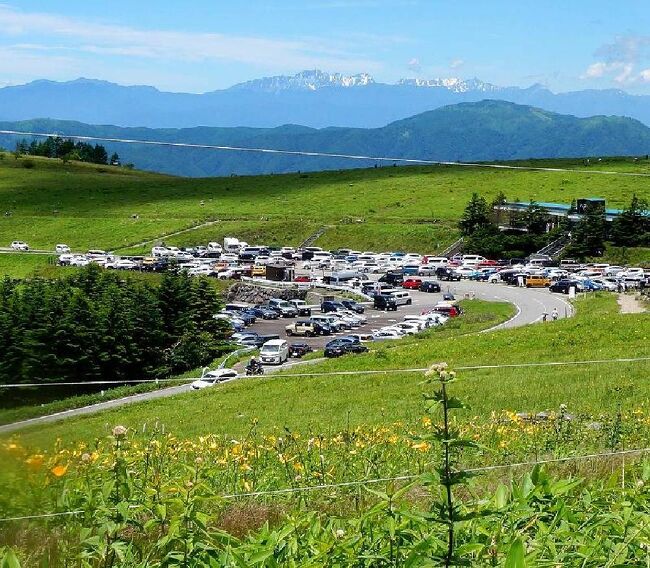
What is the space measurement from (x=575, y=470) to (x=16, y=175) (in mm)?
111423

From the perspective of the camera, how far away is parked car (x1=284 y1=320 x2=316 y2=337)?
51938 mm

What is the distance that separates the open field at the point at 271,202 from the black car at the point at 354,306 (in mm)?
28339

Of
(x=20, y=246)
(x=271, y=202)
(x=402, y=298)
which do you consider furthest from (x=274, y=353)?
(x=271, y=202)

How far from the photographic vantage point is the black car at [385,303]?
63.0 metres

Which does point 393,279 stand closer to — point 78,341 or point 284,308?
point 284,308

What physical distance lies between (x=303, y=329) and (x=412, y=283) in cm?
2080

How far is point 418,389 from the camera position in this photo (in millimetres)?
17641

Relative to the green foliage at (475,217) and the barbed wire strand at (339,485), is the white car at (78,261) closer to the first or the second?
the green foliage at (475,217)

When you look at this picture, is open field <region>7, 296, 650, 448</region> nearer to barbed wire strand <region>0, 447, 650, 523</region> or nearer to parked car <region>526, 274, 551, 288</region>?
barbed wire strand <region>0, 447, 650, 523</region>

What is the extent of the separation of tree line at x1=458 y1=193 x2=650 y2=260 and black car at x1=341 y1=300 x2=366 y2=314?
2571cm

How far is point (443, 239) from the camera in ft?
300

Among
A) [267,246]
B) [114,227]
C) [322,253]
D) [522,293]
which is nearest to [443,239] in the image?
[322,253]

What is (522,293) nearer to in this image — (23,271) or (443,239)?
(443,239)

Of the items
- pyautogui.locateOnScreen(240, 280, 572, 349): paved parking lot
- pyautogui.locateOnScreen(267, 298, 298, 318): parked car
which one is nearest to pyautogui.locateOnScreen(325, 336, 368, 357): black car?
pyautogui.locateOnScreen(240, 280, 572, 349): paved parking lot
